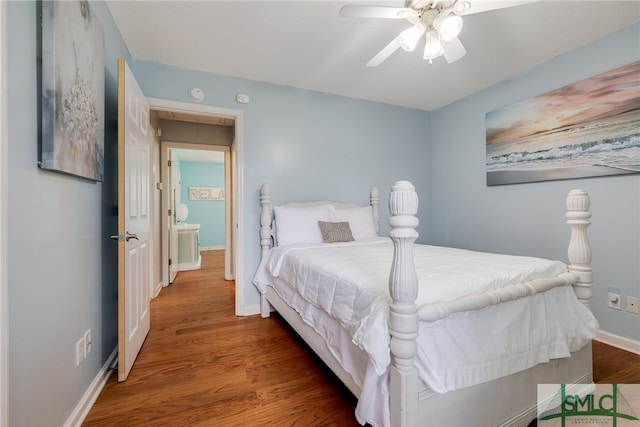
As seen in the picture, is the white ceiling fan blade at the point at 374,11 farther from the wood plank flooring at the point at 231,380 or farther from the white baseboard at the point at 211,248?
the white baseboard at the point at 211,248

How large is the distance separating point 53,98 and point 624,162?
3462 mm

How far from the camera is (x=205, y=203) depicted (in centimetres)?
730

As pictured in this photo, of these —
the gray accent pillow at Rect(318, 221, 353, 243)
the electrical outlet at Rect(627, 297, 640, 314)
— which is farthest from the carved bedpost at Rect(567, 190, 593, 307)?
the gray accent pillow at Rect(318, 221, 353, 243)

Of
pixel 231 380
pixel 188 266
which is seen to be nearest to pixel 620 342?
pixel 231 380

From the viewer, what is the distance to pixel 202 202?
7266 millimetres

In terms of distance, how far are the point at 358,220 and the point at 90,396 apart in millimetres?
2420

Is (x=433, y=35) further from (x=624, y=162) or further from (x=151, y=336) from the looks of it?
(x=151, y=336)

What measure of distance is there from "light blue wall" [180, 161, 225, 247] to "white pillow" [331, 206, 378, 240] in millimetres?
5370

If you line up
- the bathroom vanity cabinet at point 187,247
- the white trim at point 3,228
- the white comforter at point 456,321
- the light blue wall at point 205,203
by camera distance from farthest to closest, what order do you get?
the light blue wall at point 205,203
the bathroom vanity cabinet at point 187,247
the white comforter at point 456,321
the white trim at point 3,228

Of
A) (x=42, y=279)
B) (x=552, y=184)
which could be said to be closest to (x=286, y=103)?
(x=42, y=279)

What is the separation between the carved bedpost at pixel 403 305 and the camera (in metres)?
0.93

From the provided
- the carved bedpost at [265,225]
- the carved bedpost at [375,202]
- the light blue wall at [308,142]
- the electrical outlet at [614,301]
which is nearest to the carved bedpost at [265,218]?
the carved bedpost at [265,225]

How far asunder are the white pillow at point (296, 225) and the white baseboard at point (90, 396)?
4.91 feet

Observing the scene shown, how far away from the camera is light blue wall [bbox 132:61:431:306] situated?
2.69 meters
